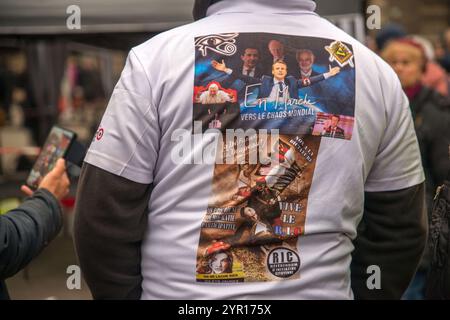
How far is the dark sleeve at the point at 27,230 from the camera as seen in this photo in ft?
5.65

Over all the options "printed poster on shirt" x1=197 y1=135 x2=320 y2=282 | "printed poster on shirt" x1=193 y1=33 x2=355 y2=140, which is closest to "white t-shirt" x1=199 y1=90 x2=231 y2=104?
"printed poster on shirt" x1=193 y1=33 x2=355 y2=140

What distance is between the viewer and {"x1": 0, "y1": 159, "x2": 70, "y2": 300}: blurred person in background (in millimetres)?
1726

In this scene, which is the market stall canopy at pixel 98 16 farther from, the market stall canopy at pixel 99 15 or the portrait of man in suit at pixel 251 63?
the portrait of man in suit at pixel 251 63

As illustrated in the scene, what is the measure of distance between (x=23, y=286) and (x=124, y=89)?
1.65m

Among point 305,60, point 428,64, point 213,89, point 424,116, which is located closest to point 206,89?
point 213,89

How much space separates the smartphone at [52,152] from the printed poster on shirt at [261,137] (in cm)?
76

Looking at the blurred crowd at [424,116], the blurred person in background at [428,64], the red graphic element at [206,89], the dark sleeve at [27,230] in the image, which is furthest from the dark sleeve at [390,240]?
the blurred person in background at [428,64]

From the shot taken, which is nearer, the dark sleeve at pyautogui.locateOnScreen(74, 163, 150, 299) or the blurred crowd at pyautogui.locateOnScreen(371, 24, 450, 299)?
the dark sleeve at pyautogui.locateOnScreen(74, 163, 150, 299)

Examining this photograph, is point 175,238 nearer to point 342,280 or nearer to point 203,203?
point 203,203

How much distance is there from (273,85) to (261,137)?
133 mm

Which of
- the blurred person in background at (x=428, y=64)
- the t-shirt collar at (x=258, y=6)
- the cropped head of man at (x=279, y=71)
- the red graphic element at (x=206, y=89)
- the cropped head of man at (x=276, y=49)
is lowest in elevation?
the blurred person in background at (x=428, y=64)

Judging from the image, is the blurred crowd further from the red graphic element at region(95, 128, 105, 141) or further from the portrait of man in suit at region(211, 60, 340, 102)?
the red graphic element at region(95, 128, 105, 141)

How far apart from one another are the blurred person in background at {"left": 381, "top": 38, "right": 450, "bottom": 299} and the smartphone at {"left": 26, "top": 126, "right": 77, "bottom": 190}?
6.09 feet

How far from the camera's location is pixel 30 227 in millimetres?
1817
